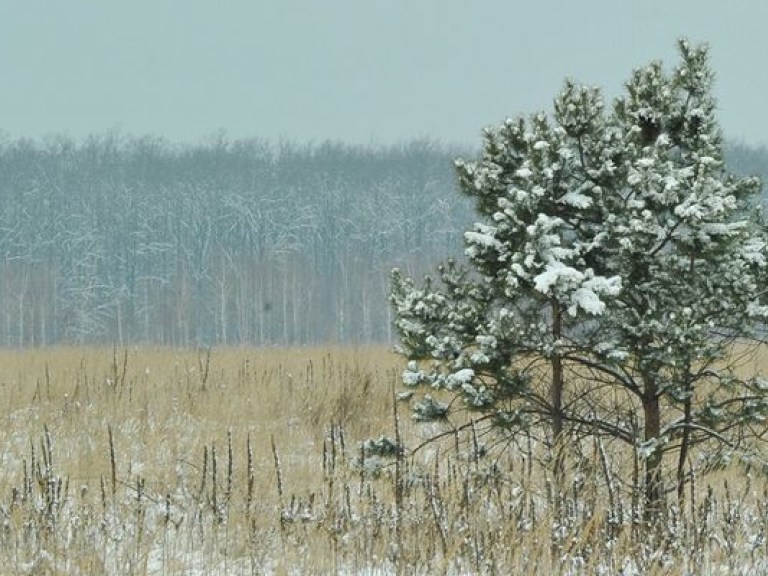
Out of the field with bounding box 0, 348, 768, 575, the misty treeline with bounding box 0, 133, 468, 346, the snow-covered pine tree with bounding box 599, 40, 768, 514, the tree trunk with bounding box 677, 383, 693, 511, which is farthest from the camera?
the misty treeline with bounding box 0, 133, 468, 346

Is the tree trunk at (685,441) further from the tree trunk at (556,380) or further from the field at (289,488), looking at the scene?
the tree trunk at (556,380)

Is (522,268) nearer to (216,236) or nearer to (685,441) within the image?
(685,441)

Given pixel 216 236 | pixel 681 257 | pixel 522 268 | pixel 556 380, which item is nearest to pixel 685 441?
pixel 556 380

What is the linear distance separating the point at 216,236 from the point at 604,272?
197 feet

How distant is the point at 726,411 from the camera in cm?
724

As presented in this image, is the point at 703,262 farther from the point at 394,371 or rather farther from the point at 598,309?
the point at 394,371

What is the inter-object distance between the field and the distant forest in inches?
1615

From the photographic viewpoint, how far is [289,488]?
765 cm

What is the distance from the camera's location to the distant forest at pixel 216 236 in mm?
57812

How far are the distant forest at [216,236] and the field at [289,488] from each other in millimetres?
41031

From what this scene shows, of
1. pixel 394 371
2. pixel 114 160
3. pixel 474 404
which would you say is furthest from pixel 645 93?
pixel 114 160

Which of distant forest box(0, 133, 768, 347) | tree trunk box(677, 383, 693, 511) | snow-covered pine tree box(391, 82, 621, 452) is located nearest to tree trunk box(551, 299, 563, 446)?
snow-covered pine tree box(391, 82, 621, 452)

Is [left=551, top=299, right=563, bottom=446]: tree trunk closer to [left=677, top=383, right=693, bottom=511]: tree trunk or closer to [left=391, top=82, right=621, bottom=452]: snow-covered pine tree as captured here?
[left=391, top=82, right=621, bottom=452]: snow-covered pine tree

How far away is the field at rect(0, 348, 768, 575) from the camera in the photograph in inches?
183
